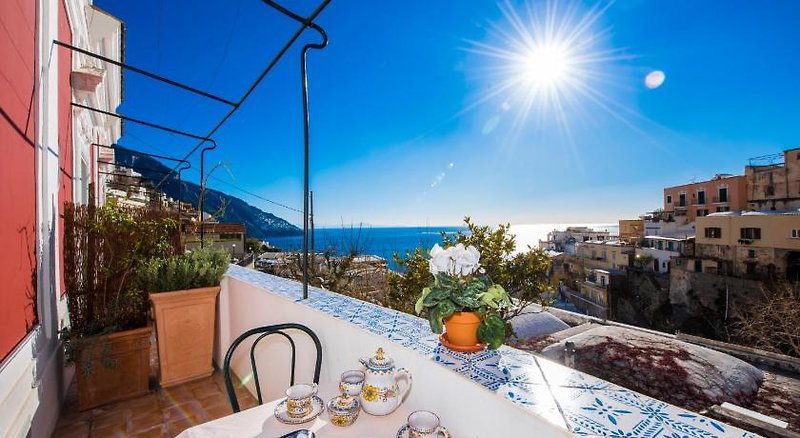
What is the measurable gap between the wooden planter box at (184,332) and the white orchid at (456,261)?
7.40 ft

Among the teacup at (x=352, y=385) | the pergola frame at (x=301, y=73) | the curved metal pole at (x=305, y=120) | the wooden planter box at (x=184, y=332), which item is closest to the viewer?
the teacup at (x=352, y=385)

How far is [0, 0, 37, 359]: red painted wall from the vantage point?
4.47 ft

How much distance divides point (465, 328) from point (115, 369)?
8.46 ft

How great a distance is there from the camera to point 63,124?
104 inches

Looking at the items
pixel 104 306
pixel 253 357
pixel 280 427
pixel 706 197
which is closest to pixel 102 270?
pixel 104 306

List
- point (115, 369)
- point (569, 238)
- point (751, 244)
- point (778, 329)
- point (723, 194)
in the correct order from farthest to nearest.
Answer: point (569, 238) < point (723, 194) < point (751, 244) < point (778, 329) < point (115, 369)

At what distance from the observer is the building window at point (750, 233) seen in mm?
17359

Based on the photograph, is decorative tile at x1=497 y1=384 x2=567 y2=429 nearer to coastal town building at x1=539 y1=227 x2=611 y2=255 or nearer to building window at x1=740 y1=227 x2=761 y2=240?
building window at x1=740 y1=227 x2=761 y2=240

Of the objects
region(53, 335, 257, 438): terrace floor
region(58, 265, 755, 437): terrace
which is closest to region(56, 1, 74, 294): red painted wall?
region(53, 335, 257, 438): terrace floor

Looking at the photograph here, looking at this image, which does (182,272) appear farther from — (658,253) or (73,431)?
(658,253)

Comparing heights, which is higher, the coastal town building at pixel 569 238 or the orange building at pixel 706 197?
the orange building at pixel 706 197

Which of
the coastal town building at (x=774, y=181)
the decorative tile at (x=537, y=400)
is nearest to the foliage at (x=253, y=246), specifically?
the decorative tile at (x=537, y=400)

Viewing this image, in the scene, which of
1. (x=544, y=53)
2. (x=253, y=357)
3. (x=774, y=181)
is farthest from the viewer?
(x=774, y=181)

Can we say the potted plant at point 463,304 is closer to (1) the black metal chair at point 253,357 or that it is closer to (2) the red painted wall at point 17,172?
(1) the black metal chair at point 253,357
